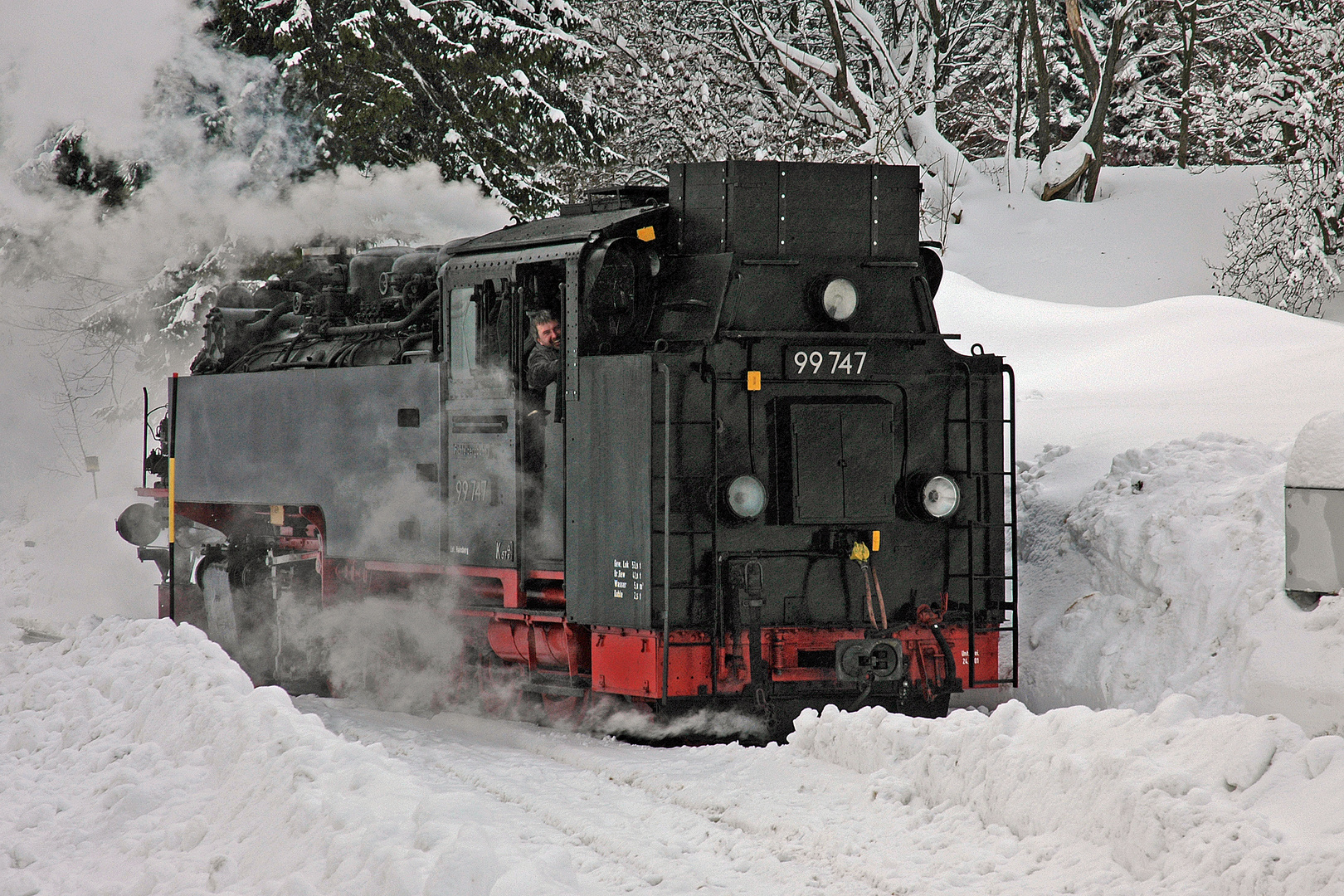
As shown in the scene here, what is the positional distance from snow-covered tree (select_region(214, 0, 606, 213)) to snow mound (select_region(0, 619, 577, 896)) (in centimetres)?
1118

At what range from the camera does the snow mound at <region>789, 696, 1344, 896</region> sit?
13.4ft

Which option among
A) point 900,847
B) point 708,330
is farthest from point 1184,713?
point 708,330

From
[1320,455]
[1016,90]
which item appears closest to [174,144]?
[1320,455]

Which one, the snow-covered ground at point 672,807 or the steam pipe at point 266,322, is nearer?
the snow-covered ground at point 672,807

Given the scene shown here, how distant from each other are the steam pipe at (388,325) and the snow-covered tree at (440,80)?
8.13 meters

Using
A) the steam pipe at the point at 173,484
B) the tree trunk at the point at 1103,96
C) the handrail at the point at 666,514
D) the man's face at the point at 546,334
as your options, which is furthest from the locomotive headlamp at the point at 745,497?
the tree trunk at the point at 1103,96

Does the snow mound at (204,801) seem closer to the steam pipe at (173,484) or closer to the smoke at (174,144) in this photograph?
the steam pipe at (173,484)

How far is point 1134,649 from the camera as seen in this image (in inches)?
328

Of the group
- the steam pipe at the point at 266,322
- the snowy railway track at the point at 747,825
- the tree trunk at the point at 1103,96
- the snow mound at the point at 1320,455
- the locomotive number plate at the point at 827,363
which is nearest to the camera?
the snowy railway track at the point at 747,825

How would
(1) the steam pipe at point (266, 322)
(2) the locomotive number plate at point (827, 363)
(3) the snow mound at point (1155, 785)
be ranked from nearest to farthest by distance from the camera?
(3) the snow mound at point (1155, 785) → (2) the locomotive number plate at point (827, 363) → (1) the steam pipe at point (266, 322)

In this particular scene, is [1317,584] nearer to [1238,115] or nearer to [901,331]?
[901,331]

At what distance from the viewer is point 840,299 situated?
7.81 m

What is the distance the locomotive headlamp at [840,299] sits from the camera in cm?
777

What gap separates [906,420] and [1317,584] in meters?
2.39
